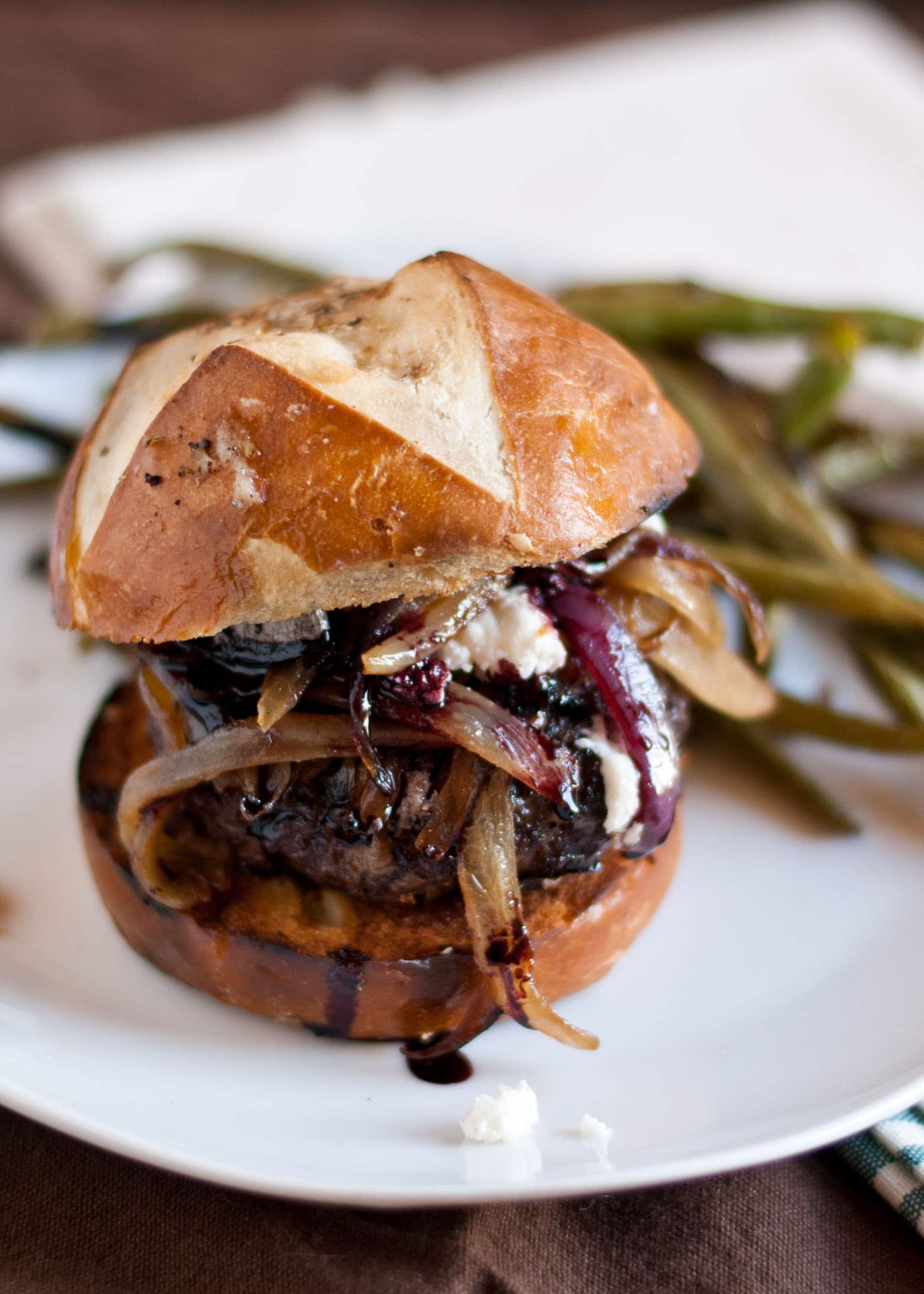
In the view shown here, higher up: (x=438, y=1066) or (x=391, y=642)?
(x=391, y=642)

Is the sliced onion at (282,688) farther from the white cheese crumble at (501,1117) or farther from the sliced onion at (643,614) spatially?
the white cheese crumble at (501,1117)

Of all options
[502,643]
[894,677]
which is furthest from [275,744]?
[894,677]

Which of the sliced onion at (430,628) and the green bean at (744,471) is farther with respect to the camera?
the green bean at (744,471)

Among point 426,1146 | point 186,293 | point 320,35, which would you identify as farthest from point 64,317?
point 320,35

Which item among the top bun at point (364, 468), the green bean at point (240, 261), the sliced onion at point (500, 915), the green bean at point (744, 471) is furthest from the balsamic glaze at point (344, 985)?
the green bean at point (240, 261)

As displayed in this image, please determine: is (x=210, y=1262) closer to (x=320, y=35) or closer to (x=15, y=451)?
(x=15, y=451)

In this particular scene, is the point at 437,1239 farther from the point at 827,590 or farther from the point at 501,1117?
the point at 827,590

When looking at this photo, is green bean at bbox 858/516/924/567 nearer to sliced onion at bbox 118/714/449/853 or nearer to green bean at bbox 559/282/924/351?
green bean at bbox 559/282/924/351
